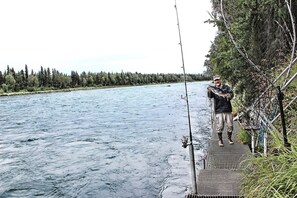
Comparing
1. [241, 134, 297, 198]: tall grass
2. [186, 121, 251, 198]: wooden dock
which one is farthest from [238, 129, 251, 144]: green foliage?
[241, 134, 297, 198]: tall grass

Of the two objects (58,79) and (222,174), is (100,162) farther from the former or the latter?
(58,79)

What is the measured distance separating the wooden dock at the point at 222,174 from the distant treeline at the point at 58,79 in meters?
59.2

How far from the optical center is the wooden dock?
5301 mm

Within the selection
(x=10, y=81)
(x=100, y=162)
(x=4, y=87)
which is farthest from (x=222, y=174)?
(x=10, y=81)

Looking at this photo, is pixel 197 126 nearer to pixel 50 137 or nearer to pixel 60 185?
pixel 50 137

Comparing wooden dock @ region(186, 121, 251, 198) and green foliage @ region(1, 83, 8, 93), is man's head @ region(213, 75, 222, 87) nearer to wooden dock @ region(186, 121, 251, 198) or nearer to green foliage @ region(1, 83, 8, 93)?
wooden dock @ region(186, 121, 251, 198)

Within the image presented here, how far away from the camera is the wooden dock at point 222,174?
5.30 meters

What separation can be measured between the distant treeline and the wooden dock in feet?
194

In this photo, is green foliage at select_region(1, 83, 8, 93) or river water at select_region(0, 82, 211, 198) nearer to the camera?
river water at select_region(0, 82, 211, 198)

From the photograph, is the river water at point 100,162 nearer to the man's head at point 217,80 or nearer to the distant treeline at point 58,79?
the man's head at point 217,80

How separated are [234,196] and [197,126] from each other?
38.1 ft

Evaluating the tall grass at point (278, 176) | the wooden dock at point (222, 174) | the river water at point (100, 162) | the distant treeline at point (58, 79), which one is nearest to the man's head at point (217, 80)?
the wooden dock at point (222, 174)

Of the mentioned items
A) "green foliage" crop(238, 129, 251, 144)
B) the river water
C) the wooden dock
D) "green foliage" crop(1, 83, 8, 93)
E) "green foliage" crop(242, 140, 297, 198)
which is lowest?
the river water

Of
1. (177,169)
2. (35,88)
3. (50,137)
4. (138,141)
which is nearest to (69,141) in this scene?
(50,137)
